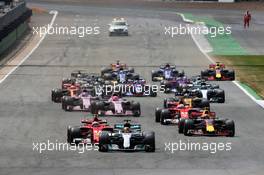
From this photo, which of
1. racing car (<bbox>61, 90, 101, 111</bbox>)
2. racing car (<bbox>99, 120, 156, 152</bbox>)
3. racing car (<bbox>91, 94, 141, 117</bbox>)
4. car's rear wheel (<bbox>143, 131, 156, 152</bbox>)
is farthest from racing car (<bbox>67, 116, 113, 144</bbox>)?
racing car (<bbox>61, 90, 101, 111</bbox>)

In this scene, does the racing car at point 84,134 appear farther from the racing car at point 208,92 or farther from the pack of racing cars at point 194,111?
the racing car at point 208,92

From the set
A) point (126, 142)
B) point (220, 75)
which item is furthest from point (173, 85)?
point (126, 142)

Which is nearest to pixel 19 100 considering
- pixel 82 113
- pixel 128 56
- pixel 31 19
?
pixel 82 113

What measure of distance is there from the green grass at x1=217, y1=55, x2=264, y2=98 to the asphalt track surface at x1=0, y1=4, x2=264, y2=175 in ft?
4.29

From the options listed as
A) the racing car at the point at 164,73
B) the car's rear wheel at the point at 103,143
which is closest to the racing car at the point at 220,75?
the racing car at the point at 164,73

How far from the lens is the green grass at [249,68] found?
47709 millimetres

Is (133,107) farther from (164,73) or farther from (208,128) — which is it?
(164,73)

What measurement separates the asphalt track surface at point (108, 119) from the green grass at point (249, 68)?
1308 millimetres

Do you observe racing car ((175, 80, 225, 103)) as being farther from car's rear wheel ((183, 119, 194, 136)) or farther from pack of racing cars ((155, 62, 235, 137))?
car's rear wheel ((183, 119, 194, 136))

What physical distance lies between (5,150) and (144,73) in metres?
25.9

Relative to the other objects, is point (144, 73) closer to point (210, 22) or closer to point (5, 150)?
point (5, 150)

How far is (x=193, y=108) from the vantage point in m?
33.8

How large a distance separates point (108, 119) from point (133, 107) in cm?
129

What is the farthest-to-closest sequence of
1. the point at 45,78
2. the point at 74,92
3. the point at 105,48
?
the point at 105,48 → the point at 45,78 → the point at 74,92
